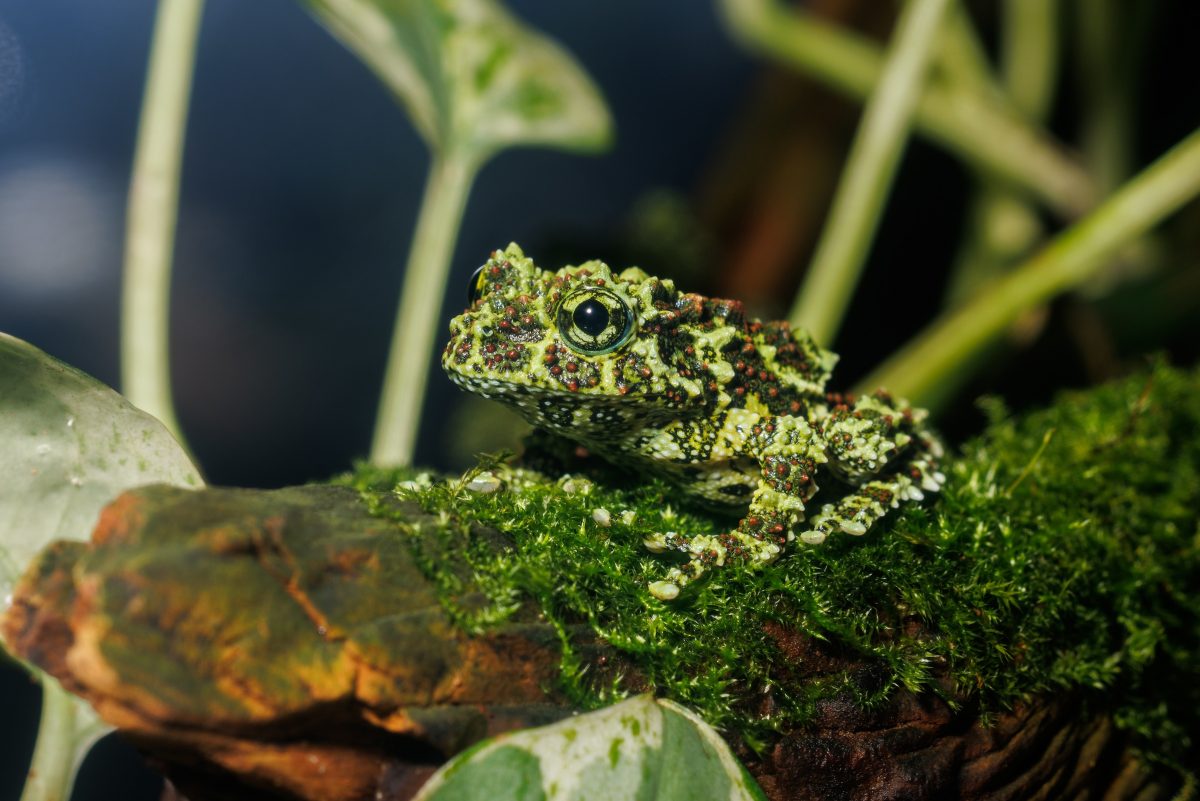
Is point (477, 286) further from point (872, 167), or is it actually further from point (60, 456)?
point (872, 167)

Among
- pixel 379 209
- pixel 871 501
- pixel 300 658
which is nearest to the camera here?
pixel 300 658

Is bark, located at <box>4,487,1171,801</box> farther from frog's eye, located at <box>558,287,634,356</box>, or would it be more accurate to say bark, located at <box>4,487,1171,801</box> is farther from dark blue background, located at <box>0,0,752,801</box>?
dark blue background, located at <box>0,0,752,801</box>

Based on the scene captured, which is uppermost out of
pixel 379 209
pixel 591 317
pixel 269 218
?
pixel 379 209

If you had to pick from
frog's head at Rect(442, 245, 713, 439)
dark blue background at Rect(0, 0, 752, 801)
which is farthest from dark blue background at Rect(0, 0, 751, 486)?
frog's head at Rect(442, 245, 713, 439)

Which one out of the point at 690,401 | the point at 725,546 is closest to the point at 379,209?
the point at 690,401

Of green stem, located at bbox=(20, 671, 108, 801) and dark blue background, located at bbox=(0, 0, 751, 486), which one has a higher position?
dark blue background, located at bbox=(0, 0, 751, 486)

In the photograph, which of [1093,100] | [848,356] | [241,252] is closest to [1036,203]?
[1093,100]

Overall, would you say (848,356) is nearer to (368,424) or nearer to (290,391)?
(368,424)

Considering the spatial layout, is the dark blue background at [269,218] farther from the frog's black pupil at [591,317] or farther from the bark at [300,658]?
the frog's black pupil at [591,317]
